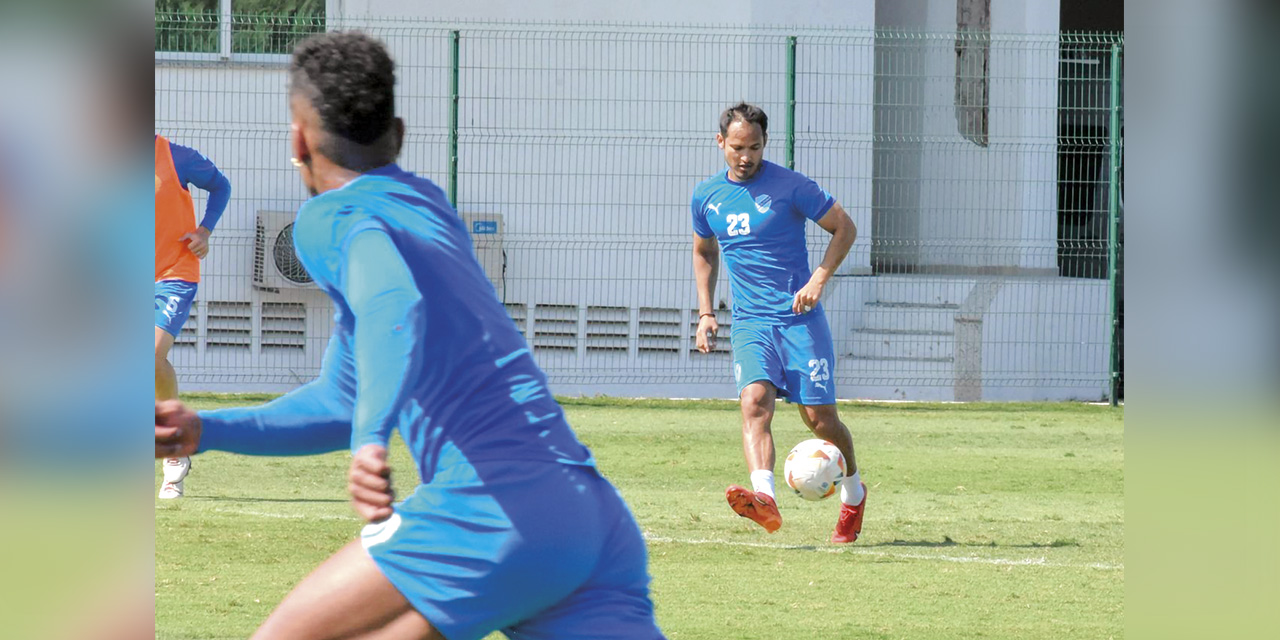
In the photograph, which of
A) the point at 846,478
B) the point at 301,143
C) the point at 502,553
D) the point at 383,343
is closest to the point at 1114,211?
the point at 846,478

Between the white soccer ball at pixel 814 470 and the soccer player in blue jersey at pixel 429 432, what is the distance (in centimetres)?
455

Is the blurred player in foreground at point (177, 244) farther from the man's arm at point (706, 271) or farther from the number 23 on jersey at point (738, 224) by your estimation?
the number 23 on jersey at point (738, 224)

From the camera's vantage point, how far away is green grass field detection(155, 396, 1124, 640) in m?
5.69

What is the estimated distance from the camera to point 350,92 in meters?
2.87

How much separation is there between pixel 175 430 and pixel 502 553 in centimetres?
65

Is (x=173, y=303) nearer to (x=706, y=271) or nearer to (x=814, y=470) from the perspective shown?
(x=706, y=271)

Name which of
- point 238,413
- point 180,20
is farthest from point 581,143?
point 238,413

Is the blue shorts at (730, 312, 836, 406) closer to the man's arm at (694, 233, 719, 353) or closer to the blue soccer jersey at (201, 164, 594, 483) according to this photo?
the man's arm at (694, 233, 719, 353)

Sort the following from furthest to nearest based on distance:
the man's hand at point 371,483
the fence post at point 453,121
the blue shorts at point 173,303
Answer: the fence post at point 453,121
the blue shorts at point 173,303
the man's hand at point 371,483

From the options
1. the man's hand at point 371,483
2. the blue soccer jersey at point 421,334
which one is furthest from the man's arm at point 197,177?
the man's hand at point 371,483

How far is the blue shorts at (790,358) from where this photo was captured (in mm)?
7789
